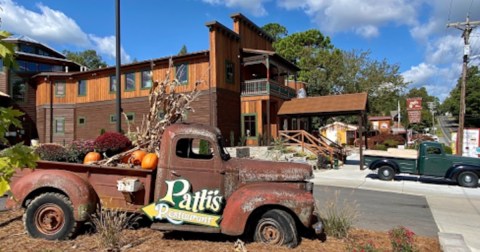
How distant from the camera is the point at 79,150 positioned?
6387 millimetres

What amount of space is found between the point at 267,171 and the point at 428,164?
39.4ft

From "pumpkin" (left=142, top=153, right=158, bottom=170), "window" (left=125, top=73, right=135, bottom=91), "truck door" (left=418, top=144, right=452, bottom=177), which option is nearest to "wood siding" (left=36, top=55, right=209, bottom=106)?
"window" (left=125, top=73, right=135, bottom=91)

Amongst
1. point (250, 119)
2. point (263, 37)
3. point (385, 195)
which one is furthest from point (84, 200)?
point (263, 37)

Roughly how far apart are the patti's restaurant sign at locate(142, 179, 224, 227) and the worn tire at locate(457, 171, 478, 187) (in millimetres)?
13201

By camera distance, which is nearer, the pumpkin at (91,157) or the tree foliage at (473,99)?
the pumpkin at (91,157)

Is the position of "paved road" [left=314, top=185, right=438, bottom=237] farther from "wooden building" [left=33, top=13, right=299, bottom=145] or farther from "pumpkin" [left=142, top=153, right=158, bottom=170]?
"wooden building" [left=33, top=13, right=299, bottom=145]

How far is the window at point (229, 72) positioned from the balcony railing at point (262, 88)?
A: 1318 mm

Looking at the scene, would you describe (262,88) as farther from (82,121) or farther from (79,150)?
(79,150)

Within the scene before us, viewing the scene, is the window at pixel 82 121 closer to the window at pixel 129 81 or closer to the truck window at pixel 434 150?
the window at pixel 129 81

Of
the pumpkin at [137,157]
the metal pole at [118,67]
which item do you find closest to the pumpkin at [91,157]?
the pumpkin at [137,157]

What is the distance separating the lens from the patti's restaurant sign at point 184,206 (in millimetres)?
5320

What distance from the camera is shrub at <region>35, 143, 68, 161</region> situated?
6043 mm

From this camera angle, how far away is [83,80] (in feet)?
95.6

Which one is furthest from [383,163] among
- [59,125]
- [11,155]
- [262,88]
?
[59,125]
